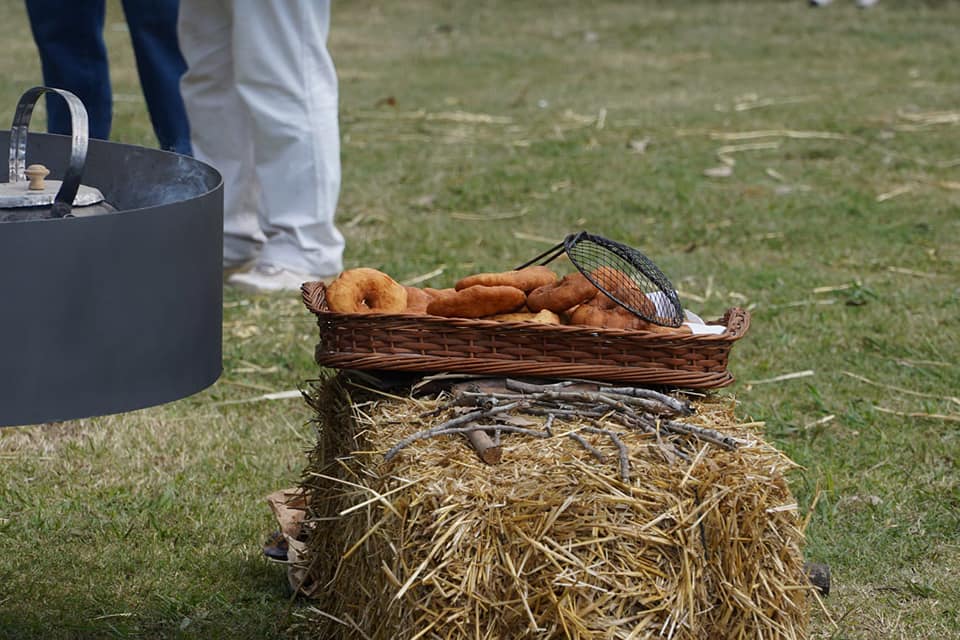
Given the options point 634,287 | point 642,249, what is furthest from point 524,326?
point 642,249

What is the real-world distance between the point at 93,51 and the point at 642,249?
2311 millimetres

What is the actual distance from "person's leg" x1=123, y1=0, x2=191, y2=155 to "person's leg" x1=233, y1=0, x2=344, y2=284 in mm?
667

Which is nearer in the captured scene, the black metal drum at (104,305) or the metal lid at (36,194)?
the black metal drum at (104,305)

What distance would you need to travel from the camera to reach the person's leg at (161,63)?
16.9 ft

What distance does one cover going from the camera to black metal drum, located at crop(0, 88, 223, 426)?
1.83 meters

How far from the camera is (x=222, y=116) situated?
4.90 m

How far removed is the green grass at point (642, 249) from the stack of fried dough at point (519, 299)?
28.4 inches

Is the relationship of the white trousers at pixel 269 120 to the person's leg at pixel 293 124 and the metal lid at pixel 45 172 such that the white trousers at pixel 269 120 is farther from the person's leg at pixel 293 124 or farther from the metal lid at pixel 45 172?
the metal lid at pixel 45 172

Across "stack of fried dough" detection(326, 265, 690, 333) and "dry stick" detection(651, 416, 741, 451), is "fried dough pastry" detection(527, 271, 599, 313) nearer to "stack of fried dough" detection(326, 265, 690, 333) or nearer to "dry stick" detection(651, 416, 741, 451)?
"stack of fried dough" detection(326, 265, 690, 333)

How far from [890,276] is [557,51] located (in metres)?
6.34

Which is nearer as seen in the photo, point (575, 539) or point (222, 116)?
point (575, 539)

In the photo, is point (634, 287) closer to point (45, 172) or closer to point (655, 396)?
point (655, 396)

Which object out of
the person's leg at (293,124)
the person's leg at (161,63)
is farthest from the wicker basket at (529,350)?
the person's leg at (161,63)

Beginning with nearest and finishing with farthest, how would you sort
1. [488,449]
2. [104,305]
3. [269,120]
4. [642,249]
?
[104,305] → [488,449] → [269,120] → [642,249]
